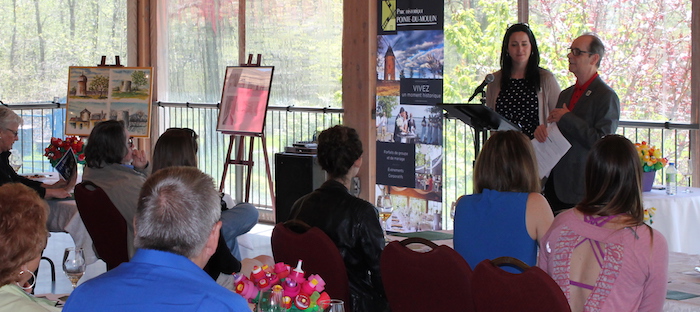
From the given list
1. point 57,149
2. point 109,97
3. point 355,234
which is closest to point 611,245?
point 355,234

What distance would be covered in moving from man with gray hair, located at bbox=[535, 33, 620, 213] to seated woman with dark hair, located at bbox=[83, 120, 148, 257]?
8.11 feet

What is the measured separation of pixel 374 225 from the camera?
3.06 metres

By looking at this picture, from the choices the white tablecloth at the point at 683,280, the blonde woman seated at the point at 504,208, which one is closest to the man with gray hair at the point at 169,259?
the blonde woman seated at the point at 504,208

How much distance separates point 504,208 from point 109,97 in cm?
667

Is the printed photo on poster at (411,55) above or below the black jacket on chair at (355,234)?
above

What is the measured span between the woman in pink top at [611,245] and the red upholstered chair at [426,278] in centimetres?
31

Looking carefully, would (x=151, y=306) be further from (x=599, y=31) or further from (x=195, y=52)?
(x=195, y=52)

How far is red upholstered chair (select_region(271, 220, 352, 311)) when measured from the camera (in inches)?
113

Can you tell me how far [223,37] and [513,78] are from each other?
15.1ft

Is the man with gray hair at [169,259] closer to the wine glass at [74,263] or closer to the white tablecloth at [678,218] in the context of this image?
the wine glass at [74,263]

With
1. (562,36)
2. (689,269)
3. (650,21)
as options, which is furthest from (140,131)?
(689,269)

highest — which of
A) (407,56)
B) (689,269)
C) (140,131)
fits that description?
(407,56)

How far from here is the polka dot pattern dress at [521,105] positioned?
16.3 ft

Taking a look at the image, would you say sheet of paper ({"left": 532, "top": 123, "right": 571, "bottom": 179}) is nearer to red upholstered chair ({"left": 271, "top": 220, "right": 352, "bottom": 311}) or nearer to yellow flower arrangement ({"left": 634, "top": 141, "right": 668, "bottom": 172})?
yellow flower arrangement ({"left": 634, "top": 141, "right": 668, "bottom": 172})
